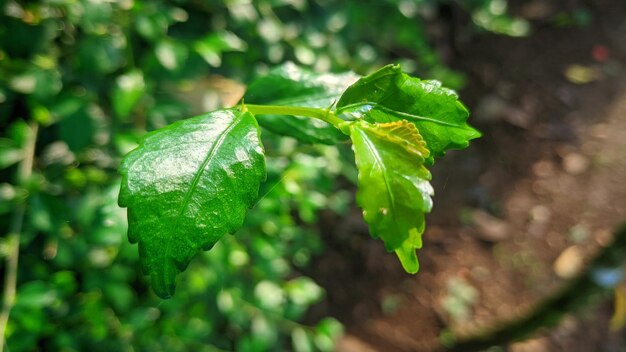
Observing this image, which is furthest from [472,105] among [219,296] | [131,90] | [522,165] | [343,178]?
[131,90]

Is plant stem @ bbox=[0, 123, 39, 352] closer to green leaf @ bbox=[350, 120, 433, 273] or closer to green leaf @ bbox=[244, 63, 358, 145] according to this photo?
green leaf @ bbox=[244, 63, 358, 145]

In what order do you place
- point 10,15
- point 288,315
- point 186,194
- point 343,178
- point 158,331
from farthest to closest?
point 343,178 → point 288,315 → point 158,331 → point 10,15 → point 186,194

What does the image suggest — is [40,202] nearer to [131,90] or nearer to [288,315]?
[131,90]

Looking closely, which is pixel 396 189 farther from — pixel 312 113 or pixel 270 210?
pixel 270 210

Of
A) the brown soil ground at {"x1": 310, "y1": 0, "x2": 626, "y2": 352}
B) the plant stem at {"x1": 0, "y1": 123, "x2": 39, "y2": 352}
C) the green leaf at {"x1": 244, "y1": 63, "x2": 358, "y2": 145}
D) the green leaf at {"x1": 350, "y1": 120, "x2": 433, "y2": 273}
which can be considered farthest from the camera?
the brown soil ground at {"x1": 310, "y1": 0, "x2": 626, "y2": 352}

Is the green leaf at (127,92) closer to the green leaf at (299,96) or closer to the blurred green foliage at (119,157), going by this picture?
the blurred green foliage at (119,157)

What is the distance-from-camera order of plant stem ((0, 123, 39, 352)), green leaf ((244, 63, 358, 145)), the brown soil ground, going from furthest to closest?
the brown soil ground
plant stem ((0, 123, 39, 352))
green leaf ((244, 63, 358, 145))

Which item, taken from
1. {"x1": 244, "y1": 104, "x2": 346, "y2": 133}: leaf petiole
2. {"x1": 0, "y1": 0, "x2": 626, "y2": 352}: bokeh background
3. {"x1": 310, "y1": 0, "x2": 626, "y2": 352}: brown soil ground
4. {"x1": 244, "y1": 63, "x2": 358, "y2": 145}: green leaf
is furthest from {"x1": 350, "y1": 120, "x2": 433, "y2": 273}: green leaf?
{"x1": 310, "y1": 0, "x2": 626, "y2": 352}: brown soil ground
